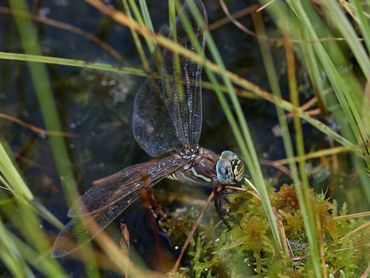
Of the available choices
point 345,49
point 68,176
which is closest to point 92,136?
point 68,176

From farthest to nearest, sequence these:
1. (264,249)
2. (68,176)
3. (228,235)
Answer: (68,176) < (228,235) < (264,249)

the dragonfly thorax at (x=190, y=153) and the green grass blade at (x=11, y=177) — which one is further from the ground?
the green grass blade at (x=11, y=177)

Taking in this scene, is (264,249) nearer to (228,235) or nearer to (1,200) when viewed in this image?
(228,235)

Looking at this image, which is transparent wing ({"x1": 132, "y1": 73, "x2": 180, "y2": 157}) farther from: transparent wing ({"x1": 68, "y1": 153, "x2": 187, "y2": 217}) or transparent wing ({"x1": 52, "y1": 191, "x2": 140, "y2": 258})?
transparent wing ({"x1": 52, "y1": 191, "x2": 140, "y2": 258})

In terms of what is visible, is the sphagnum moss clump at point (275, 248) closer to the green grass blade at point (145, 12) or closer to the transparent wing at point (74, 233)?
the transparent wing at point (74, 233)

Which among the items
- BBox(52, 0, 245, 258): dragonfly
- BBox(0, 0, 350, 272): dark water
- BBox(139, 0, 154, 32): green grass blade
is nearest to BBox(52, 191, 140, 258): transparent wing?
BBox(52, 0, 245, 258): dragonfly

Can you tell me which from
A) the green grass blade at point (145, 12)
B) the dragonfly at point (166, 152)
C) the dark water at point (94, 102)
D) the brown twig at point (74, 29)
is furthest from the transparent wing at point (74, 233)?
the brown twig at point (74, 29)

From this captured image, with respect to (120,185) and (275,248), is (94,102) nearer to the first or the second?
(120,185)
